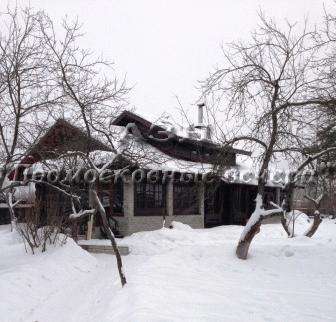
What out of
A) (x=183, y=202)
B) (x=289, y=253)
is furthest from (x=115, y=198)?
(x=289, y=253)

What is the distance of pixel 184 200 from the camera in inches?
811

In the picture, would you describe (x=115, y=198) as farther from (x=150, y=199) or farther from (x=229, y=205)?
(x=229, y=205)

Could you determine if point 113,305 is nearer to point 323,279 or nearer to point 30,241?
point 323,279

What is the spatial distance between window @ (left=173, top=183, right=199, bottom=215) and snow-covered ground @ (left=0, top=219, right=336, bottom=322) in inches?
291

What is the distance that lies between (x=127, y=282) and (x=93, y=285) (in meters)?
1.49

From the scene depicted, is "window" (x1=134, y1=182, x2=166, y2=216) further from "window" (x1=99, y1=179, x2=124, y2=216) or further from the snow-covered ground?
the snow-covered ground

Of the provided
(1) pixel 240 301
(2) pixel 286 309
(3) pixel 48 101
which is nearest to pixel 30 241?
(3) pixel 48 101

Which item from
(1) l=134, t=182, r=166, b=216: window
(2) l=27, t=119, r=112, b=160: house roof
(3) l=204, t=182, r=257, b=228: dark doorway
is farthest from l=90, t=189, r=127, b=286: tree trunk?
(3) l=204, t=182, r=257, b=228: dark doorway

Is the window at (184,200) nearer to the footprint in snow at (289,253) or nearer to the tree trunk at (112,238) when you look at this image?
the footprint in snow at (289,253)

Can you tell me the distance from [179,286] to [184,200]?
12.4 meters

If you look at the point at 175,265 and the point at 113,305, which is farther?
the point at 175,265

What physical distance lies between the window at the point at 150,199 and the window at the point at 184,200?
825mm

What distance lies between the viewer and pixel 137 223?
18.1 meters

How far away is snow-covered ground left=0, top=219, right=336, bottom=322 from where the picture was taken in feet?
21.9
